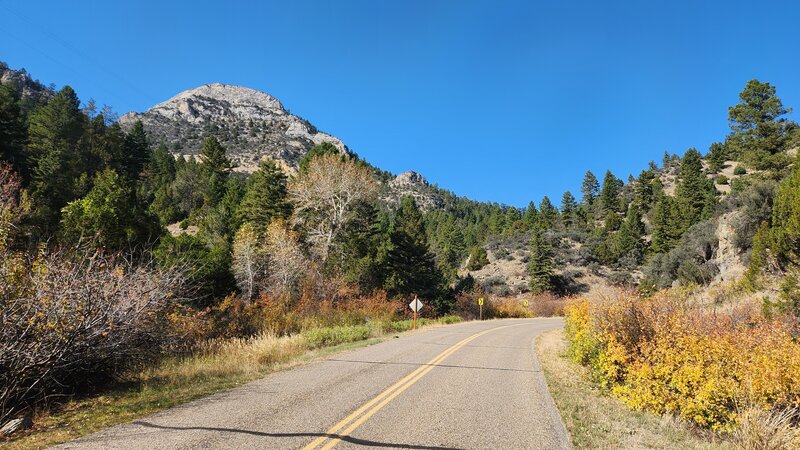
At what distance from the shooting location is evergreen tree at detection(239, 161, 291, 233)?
140 feet

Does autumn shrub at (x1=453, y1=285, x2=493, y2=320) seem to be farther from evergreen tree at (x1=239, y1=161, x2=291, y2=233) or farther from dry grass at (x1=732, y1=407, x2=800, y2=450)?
dry grass at (x1=732, y1=407, x2=800, y2=450)

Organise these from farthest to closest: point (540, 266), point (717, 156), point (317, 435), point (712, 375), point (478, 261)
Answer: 1. point (717, 156)
2. point (478, 261)
3. point (540, 266)
4. point (712, 375)
5. point (317, 435)

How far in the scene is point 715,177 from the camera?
88438mm

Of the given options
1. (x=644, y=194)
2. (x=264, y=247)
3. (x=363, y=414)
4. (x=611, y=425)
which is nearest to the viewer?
(x=363, y=414)

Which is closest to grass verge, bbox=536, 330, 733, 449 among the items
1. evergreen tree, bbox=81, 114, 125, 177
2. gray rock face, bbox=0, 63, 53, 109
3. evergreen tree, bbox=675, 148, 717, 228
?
evergreen tree, bbox=81, 114, 125, 177

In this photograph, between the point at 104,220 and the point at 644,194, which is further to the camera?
the point at 644,194

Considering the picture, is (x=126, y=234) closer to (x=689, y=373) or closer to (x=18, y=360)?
(x=18, y=360)

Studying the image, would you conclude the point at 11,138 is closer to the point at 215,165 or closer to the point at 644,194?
the point at 215,165

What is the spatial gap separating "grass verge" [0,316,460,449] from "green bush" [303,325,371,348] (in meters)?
0.08

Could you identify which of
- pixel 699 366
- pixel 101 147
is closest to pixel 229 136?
pixel 101 147

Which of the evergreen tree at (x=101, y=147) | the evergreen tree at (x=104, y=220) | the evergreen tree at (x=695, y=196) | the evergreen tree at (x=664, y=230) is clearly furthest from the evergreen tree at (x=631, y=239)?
the evergreen tree at (x=101, y=147)

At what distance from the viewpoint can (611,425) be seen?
7.05m

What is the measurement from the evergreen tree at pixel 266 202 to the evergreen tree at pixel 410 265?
12.0 m

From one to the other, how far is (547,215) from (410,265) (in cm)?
6566
